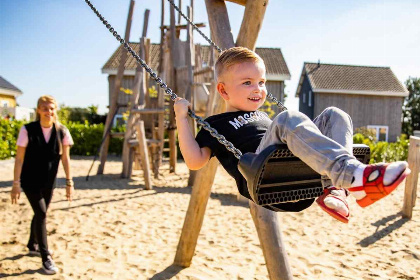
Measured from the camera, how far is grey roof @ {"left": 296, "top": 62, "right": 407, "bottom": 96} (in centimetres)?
2414

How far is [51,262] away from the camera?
3832 millimetres

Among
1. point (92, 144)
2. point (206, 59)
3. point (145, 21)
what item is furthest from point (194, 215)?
point (206, 59)

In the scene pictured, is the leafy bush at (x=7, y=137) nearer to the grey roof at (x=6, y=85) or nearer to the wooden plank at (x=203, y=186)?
the wooden plank at (x=203, y=186)

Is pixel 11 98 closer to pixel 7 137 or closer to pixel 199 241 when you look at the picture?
pixel 7 137

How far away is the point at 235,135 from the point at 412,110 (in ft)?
126

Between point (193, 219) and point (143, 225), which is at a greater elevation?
point (193, 219)

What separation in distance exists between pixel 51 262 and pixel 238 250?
6.81 feet

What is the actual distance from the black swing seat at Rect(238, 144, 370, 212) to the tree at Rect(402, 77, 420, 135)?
111 feet

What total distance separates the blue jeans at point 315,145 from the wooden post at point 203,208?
1123mm

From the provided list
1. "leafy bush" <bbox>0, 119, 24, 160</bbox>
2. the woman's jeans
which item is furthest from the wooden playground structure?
"leafy bush" <bbox>0, 119, 24, 160</bbox>

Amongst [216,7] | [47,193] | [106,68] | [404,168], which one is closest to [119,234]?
[47,193]

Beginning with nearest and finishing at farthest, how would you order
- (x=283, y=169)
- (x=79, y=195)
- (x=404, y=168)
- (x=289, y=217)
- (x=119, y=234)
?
1. (x=404, y=168)
2. (x=283, y=169)
3. (x=119, y=234)
4. (x=289, y=217)
5. (x=79, y=195)

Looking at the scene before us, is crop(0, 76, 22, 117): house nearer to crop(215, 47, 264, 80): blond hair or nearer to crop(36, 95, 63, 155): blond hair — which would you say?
crop(36, 95, 63, 155): blond hair

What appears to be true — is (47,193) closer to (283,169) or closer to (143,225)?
(143,225)
